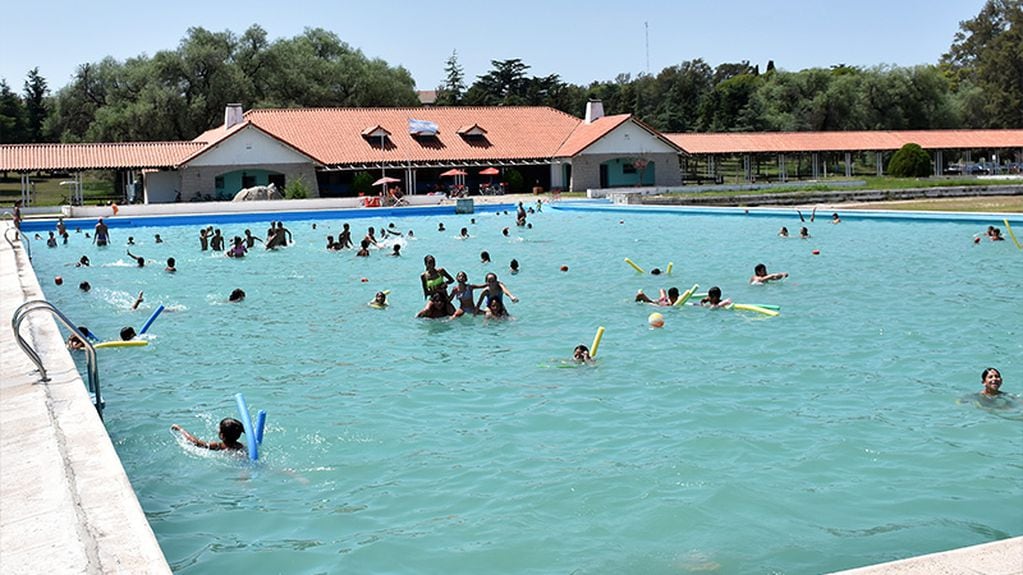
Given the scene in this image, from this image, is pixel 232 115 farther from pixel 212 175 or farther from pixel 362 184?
pixel 362 184

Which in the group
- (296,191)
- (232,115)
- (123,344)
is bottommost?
(123,344)

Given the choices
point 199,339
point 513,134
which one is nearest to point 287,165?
point 513,134

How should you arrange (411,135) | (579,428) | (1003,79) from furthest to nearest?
(1003,79), (411,135), (579,428)

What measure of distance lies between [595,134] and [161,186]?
23.4 metres

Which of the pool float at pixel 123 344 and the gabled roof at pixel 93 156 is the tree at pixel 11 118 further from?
the pool float at pixel 123 344

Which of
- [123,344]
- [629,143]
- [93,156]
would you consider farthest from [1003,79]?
[123,344]

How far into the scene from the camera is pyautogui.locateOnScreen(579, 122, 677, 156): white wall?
5625 cm

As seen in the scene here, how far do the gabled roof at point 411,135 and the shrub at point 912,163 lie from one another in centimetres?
1901

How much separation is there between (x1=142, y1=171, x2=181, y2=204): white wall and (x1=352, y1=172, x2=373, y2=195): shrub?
8939mm

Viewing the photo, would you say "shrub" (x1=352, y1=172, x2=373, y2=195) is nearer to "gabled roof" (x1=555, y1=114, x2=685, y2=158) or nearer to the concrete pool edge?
"gabled roof" (x1=555, y1=114, x2=685, y2=158)

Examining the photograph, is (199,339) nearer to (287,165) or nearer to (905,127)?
(287,165)

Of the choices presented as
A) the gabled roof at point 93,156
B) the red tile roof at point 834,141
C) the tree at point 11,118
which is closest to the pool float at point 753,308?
the gabled roof at point 93,156

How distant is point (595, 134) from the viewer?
56500 mm

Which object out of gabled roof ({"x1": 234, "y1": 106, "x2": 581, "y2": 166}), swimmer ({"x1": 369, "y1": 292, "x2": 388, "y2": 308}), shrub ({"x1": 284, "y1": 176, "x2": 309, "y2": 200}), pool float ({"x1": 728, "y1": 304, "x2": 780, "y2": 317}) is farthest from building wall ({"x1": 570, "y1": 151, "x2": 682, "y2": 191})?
pool float ({"x1": 728, "y1": 304, "x2": 780, "y2": 317})
